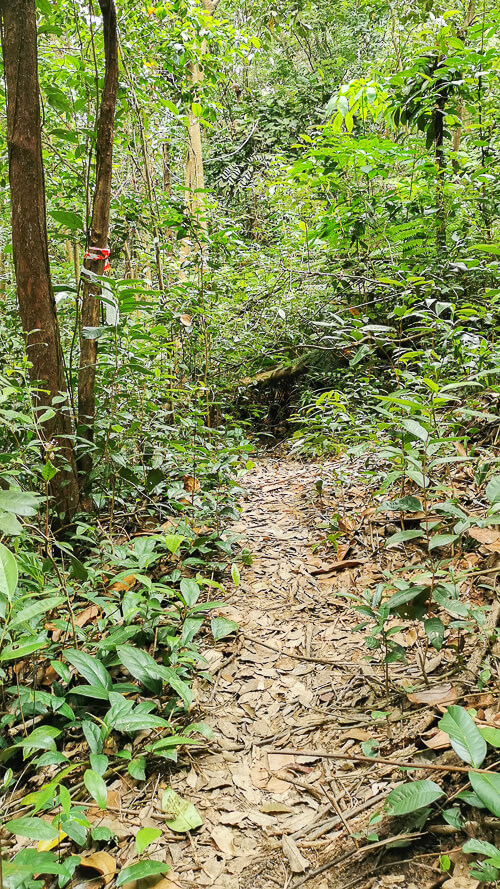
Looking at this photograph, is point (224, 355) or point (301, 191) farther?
point (301, 191)

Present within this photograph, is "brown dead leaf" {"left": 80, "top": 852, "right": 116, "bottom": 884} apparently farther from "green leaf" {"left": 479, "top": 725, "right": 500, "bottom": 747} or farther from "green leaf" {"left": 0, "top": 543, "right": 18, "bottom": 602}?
"green leaf" {"left": 479, "top": 725, "right": 500, "bottom": 747}

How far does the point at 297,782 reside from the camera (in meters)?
1.38

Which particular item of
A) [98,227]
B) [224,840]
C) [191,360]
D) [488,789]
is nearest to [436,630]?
[488,789]

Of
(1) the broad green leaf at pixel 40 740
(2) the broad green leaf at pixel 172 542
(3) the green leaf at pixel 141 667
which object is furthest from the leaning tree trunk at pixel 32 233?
(1) the broad green leaf at pixel 40 740

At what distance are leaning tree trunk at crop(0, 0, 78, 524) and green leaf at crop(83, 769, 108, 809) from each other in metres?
1.15

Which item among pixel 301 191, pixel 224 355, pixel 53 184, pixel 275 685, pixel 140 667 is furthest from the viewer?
pixel 301 191

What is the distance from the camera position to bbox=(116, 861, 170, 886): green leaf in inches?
41.4

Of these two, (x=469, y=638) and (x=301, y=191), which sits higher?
(x=301, y=191)

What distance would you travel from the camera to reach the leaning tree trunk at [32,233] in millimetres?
2145

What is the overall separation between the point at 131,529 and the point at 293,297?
3436 millimetres

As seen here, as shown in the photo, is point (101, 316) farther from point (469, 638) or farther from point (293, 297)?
point (293, 297)

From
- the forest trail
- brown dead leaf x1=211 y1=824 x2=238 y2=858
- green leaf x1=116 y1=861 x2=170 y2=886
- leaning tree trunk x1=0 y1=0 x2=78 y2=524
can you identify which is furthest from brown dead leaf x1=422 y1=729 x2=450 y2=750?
leaning tree trunk x1=0 y1=0 x2=78 y2=524

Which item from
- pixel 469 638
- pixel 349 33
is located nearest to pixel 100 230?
pixel 469 638

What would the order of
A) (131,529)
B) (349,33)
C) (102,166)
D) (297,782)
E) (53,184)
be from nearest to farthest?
(297,782)
(102,166)
(131,529)
(53,184)
(349,33)
